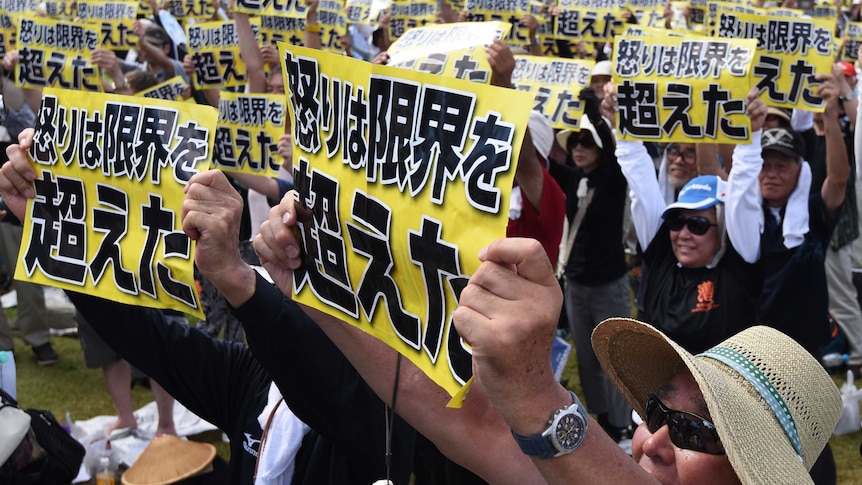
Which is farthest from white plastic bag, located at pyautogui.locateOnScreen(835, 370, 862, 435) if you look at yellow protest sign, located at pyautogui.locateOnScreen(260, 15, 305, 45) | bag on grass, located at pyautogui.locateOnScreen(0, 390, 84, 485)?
yellow protest sign, located at pyautogui.locateOnScreen(260, 15, 305, 45)

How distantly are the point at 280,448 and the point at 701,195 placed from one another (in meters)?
2.72

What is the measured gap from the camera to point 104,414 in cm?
667

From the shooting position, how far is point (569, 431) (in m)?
1.50

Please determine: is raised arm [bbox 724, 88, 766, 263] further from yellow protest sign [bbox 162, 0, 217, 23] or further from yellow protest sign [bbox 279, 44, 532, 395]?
yellow protest sign [bbox 162, 0, 217, 23]

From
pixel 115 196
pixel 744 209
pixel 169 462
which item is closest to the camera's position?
pixel 115 196

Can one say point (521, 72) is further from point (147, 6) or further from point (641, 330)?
point (147, 6)

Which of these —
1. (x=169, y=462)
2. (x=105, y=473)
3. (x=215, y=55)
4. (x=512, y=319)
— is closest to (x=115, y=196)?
(x=512, y=319)

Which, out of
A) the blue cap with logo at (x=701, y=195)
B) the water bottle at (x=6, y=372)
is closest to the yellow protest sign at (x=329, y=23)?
the blue cap with logo at (x=701, y=195)

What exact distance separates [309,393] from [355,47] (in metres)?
11.2

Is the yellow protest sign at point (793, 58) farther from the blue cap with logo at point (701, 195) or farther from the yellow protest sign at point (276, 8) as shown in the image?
the yellow protest sign at point (276, 8)

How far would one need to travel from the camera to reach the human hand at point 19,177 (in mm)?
2879

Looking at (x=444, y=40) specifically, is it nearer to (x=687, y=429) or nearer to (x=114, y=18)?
(x=687, y=429)

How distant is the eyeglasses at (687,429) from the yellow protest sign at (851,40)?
26.2ft

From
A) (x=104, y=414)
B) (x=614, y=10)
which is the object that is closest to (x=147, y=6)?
(x=614, y=10)
